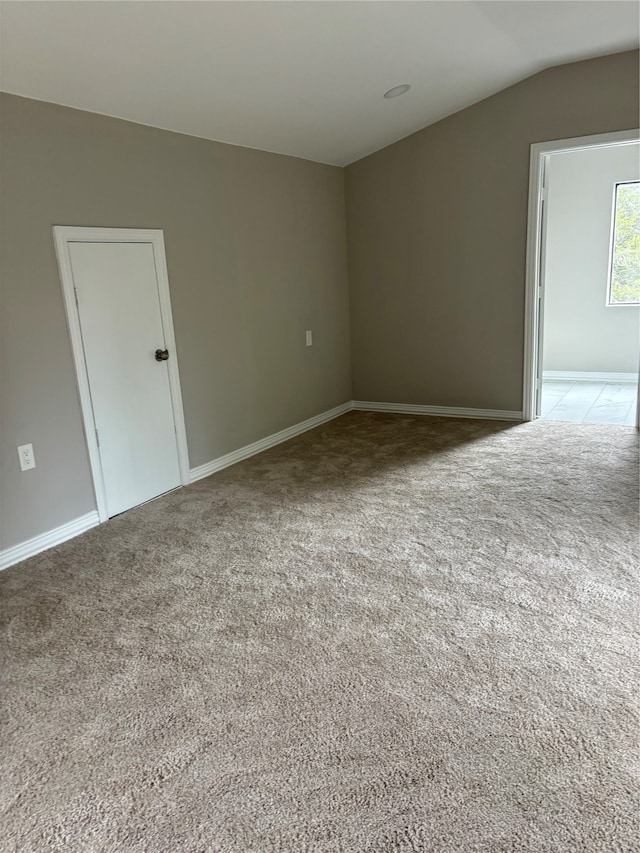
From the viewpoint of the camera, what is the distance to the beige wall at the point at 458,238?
442cm

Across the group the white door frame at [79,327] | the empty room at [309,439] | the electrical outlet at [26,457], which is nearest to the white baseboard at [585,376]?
the empty room at [309,439]

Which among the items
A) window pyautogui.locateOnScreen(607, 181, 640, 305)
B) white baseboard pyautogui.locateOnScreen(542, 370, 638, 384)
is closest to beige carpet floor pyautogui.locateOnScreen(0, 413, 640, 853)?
white baseboard pyautogui.locateOnScreen(542, 370, 638, 384)

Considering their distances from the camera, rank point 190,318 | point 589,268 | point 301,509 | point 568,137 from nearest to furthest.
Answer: point 301,509 → point 190,318 → point 568,137 → point 589,268

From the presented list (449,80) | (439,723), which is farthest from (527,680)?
(449,80)

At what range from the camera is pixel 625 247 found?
6246 mm

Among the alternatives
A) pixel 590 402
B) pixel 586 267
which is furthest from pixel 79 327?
pixel 586 267

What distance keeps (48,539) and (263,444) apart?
1922 millimetres

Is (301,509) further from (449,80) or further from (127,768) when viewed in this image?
(449,80)

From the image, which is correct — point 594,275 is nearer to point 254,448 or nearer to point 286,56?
point 254,448

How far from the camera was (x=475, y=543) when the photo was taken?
118 inches

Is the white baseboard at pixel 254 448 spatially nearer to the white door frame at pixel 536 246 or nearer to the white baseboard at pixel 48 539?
the white baseboard at pixel 48 539

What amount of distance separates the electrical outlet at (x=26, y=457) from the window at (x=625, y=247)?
230 inches

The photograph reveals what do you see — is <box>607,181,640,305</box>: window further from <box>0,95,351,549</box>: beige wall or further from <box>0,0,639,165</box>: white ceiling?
<box>0,95,351,549</box>: beige wall

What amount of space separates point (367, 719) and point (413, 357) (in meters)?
4.03
